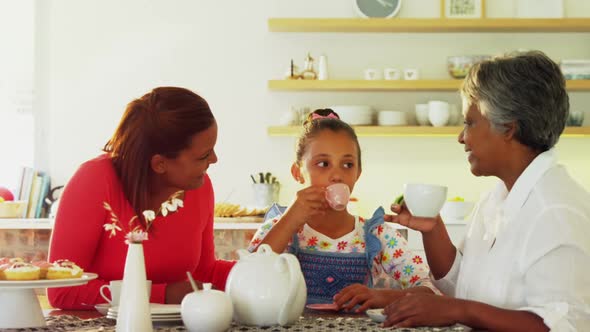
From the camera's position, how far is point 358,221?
2.42 metres

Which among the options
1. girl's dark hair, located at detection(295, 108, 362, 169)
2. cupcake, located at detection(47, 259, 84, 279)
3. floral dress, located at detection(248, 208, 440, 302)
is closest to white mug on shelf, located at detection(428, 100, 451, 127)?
girl's dark hair, located at detection(295, 108, 362, 169)

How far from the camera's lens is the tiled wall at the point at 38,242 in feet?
14.7

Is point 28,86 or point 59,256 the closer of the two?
point 59,256

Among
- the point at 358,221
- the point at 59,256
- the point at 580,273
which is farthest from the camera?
the point at 358,221

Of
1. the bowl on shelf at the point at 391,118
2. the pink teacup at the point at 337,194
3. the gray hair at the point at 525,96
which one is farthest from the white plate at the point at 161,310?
the bowl on shelf at the point at 391,118

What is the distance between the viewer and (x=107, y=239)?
217 centimetres

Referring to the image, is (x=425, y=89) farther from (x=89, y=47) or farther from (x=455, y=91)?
(x=89, y=47)

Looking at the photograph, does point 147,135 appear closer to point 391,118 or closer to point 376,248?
point 376,248

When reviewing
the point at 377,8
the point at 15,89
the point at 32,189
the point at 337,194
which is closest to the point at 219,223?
the point at 32,189

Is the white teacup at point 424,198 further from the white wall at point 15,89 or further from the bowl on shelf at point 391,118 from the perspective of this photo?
the white wall at point 15,89

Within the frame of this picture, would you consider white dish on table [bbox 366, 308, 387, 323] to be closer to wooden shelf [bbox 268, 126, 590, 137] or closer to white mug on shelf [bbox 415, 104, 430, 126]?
wooden shelf [bbox 268, 126, 590, 137]

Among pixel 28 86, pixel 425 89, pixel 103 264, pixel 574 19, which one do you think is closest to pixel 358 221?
pixel 103 264

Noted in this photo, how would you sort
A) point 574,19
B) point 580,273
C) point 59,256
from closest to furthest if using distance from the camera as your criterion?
point 580,273
point 59,256
point 574,19

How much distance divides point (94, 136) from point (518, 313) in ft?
13.3
